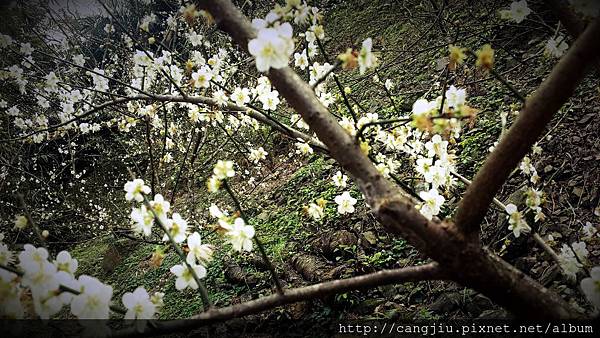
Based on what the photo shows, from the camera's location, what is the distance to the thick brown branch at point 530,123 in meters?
0.82

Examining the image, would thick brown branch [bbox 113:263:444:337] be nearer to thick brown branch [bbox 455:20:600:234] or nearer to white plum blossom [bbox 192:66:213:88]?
thick brown branch [bbox 455:20:600:234]

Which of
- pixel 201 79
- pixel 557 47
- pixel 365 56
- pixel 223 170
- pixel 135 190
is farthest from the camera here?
pixel 201 79

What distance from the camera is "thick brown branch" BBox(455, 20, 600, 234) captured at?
2.69 ft

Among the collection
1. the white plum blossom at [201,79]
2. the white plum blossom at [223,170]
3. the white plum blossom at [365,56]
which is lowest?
the white plum blossom at [223,170]

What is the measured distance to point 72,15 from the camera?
534cm

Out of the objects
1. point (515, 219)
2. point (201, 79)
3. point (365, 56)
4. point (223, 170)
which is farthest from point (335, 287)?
point (201, 79)

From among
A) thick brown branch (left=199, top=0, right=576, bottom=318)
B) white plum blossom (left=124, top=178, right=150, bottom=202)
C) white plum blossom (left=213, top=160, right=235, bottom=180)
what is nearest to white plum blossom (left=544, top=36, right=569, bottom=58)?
thick brown branch (left=199, top=0, right=576, bottom=318)

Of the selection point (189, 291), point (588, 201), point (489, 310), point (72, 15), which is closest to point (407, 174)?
point (588, 201)

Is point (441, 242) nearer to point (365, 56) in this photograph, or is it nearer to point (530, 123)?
point (530, 123)

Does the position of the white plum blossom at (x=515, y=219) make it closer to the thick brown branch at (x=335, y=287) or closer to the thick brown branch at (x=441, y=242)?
the thick brown branch at (x=441, y=242)

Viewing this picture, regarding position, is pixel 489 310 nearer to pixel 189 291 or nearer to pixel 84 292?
pixel 84 292

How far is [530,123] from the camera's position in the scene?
92 cm

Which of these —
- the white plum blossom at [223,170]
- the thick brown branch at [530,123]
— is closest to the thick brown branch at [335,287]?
the thick brown branch at [530,123]

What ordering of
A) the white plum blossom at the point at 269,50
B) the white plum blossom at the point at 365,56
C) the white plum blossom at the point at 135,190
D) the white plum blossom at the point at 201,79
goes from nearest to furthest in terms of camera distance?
the white plum blossom at the point at 269,50 < the white plum blossom at the point at 365,56 < the white plum blossom at the point at 135,190 < the white plum blossom at the point at 201,79
